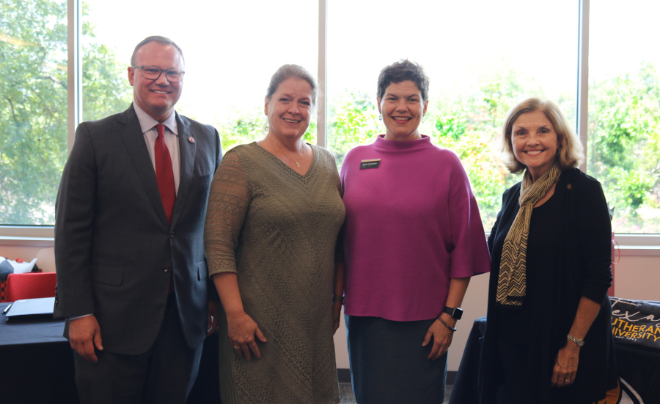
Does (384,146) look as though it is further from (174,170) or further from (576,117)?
(576,117)

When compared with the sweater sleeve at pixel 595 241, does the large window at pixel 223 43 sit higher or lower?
higher

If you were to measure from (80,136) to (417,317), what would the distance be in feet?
4.64

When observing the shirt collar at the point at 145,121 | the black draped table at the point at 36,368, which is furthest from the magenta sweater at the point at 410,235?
the black draped table at the point at 36,368

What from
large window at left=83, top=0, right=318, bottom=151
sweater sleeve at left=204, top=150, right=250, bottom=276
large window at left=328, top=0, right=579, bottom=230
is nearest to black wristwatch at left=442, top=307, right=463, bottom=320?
→ sweater sleeve at left=204, top=150, right=250, bottom=276

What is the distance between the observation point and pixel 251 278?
1431 mm

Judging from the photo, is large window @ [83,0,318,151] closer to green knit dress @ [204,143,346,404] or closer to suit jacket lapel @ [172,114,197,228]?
suit jacket lapel @ [172,114,197,228]

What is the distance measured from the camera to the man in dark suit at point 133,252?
1.37 m

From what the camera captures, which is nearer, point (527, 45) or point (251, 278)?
point (251, 278)

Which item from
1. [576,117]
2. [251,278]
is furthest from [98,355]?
[576,117]

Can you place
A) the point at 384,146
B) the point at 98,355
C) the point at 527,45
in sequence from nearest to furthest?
the point at 98,355 → the point at 384,146 → the point at 527,45

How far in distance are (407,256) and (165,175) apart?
982mm

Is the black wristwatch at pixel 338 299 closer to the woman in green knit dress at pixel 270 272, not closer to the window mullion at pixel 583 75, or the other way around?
the woman in green knit dress at pixel 270 272

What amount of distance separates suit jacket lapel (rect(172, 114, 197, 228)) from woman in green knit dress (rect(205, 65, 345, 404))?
5.8 inches

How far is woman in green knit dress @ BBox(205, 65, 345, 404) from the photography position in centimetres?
139
